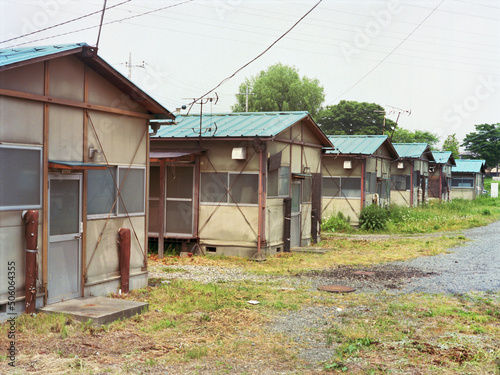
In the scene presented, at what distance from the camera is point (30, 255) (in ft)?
24.9

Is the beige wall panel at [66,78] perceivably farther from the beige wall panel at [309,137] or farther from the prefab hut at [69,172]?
the beige wall panel at [309,137]

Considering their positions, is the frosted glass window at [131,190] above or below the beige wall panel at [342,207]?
above

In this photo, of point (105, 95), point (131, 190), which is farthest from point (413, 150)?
point (105, 95)

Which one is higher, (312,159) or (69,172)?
(312,159)

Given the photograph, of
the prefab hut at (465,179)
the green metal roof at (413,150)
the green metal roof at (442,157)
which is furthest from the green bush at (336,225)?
the prefab hut at (465,179)

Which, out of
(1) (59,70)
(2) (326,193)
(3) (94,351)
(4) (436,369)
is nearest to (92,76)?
(1) (59,70)

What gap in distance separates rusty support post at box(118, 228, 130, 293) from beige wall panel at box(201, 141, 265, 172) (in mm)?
5637

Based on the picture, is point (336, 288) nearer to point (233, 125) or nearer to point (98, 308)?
point (98, 308)

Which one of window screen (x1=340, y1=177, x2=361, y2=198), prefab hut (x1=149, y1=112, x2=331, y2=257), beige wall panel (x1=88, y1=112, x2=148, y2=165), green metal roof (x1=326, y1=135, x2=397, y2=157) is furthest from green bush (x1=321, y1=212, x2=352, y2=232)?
beige wall panel (x1=88, y1=112, x2=148, y2=165)

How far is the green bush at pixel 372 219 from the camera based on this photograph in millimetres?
22594

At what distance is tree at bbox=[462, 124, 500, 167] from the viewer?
215 feet

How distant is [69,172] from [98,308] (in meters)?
2.20

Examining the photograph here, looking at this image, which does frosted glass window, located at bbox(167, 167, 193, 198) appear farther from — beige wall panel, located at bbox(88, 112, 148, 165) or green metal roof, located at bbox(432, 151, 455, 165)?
green metal roof, located at bbox(432, 151, 455, 165)

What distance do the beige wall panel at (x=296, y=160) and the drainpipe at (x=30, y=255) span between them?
9.79 m
